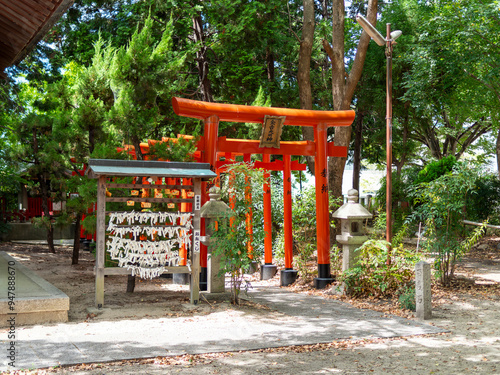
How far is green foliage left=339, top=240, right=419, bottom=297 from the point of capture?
28.5 ft

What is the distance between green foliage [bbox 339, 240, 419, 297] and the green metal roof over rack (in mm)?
3156

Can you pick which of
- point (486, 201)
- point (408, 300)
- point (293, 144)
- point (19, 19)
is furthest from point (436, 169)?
point (19, 19)

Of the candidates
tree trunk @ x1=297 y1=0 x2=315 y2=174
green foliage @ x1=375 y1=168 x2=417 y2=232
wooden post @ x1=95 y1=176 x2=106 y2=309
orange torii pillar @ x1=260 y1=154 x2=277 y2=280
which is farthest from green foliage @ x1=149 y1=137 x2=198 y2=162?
green foliage @ x1=375 y1=168 x2=417 y2=232

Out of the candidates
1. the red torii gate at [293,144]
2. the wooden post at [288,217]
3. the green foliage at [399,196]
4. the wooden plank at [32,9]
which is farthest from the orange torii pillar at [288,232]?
the green foliage at [399,196]

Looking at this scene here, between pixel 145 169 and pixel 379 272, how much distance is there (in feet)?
14.5

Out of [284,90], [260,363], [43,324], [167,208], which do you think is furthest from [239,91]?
[260,363]

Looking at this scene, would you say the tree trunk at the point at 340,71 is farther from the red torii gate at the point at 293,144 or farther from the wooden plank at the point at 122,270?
the wooden plank at the point at 122,270

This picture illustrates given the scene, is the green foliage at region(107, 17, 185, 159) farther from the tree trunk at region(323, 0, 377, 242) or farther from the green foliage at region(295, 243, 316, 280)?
the tree trunk at region(323, 0, 377, 242)

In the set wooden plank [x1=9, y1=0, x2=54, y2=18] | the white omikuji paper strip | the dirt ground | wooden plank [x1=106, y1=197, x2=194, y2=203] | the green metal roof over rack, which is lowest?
the dirt ground

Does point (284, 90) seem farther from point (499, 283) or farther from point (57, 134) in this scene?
point (499, 283)

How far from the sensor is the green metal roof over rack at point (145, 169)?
7521 millimetres

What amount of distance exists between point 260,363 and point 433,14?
13169 mm

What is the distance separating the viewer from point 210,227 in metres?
8.55

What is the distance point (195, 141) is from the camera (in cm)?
973
